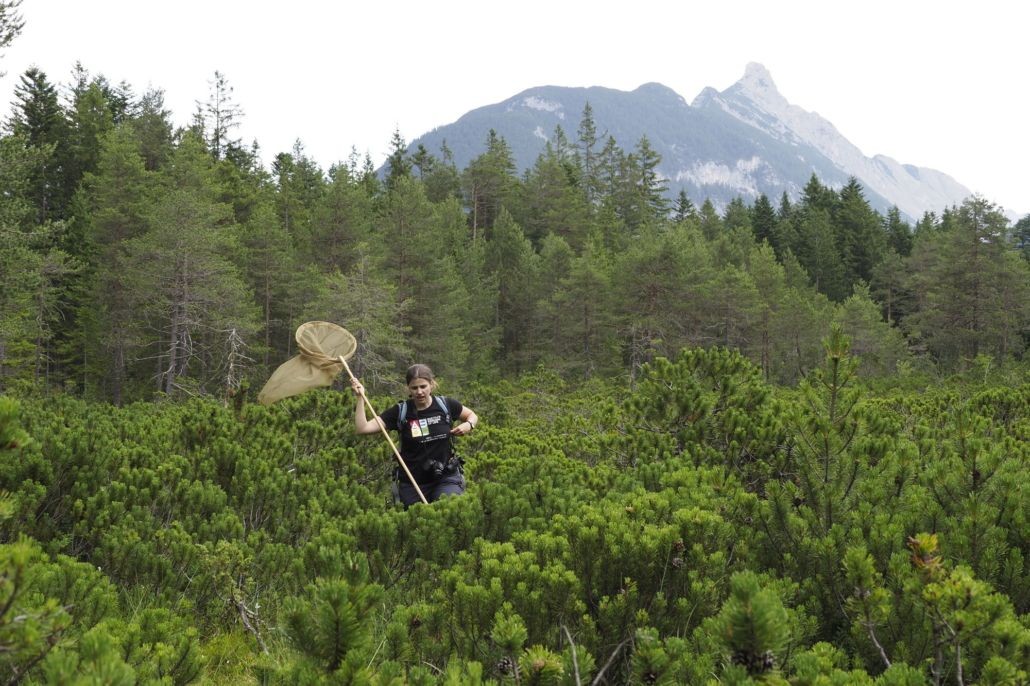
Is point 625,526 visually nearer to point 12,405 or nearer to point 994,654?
point 994,654

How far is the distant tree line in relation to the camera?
2202cm

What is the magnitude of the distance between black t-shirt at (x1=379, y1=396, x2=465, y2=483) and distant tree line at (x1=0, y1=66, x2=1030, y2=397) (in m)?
13.6

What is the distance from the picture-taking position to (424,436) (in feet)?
17.0

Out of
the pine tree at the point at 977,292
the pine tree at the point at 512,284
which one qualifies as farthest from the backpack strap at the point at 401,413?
the pine tree at the point at 977,292

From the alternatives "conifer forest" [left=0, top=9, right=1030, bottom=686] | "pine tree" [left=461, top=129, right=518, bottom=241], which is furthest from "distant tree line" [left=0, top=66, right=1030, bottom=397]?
"conifer forest" [left=0, top=9, right=1030, bottom=686]

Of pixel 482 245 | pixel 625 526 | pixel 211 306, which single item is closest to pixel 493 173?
pixel 482 245

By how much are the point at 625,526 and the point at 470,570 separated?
776 mm

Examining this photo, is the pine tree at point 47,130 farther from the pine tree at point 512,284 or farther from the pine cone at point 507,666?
the pine cone at point 507,666

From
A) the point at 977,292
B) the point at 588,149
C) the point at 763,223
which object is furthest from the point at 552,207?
the point at 977,292

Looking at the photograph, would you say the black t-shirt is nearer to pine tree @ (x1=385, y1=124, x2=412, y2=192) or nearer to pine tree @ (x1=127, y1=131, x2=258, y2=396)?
pine tree @ (x1=127, y1=131, x2=258, y2=396)

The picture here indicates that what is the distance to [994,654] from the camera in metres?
1.97

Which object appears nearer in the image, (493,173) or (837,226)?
(493,173)

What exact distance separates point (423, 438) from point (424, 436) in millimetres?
20

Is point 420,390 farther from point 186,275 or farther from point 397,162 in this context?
point 397,162
